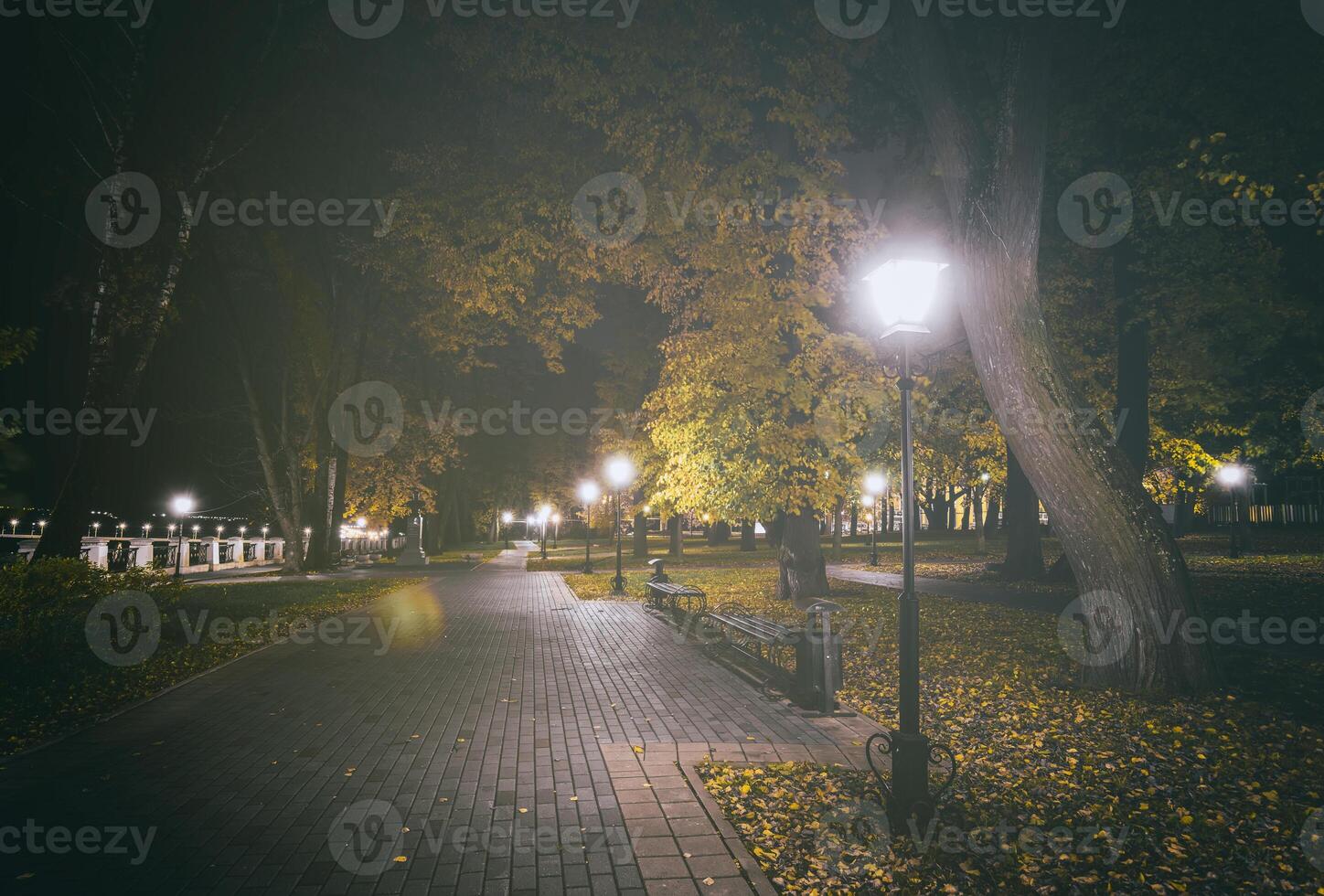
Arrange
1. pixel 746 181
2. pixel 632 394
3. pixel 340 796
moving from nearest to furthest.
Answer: pixel 340 796
pixel 746 181
pixel 632 394

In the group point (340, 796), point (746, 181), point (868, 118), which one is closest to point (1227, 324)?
point (868, 118)

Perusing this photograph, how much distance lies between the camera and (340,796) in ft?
16.3

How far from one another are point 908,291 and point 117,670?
988cm

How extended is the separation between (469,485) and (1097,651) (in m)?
49.0

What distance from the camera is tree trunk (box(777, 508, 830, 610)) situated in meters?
16.1

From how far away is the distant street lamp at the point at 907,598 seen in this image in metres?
4.73

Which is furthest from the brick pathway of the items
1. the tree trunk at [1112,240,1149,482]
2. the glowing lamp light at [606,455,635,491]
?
the tree trunk at [1112,240,1149,482]

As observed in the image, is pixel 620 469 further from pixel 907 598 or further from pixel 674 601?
pixel 907 598

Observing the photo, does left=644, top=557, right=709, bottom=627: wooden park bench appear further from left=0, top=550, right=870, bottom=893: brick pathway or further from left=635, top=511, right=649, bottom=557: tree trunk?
left=635, top=511, right=649, bottom=557: tree trunk

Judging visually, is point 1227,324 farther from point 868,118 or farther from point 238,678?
point 238,678

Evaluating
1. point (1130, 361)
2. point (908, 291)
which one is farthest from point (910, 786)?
point (1130, 361)

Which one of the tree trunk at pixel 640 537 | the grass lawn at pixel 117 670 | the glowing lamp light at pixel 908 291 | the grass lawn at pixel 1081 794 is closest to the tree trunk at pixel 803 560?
the grass lawn at pixel 1081 794

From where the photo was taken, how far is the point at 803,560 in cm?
1617

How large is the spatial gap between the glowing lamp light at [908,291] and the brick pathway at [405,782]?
3.48 m
